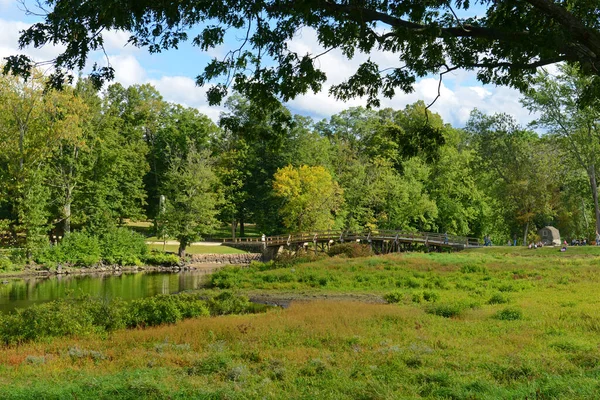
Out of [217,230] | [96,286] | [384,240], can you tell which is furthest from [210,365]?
[217,230]

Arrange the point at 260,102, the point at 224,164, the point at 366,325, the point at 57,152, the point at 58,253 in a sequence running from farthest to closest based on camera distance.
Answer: the point at 224,164, the point at 57,152, the point at 58,253, the point at 366,325, the point at 260,102

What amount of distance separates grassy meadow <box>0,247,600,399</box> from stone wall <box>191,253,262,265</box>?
33.3 m

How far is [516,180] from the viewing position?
1969 inches

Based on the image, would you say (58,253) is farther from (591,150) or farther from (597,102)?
(591,150)

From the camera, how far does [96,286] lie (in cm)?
3331

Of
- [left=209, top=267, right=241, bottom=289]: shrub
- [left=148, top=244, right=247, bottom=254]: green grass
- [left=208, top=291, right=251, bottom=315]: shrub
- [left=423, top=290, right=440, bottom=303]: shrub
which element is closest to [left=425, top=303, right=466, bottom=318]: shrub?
[left=423, top=290, right=440, bottom=303]: shrub

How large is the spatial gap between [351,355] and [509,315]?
680 centimetres

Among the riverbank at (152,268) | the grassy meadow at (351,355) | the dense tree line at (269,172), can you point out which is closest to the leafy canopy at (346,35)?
the grassy meadow at (351,355)

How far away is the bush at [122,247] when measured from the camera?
46188 millimetres

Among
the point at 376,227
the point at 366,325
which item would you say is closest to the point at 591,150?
the point at 376,227

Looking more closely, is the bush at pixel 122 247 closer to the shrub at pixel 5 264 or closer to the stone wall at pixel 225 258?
the stone wall at pixel 225 258

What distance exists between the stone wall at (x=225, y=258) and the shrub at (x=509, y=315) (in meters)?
39.2

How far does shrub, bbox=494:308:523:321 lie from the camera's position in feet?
50.8

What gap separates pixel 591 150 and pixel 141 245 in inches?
1587
